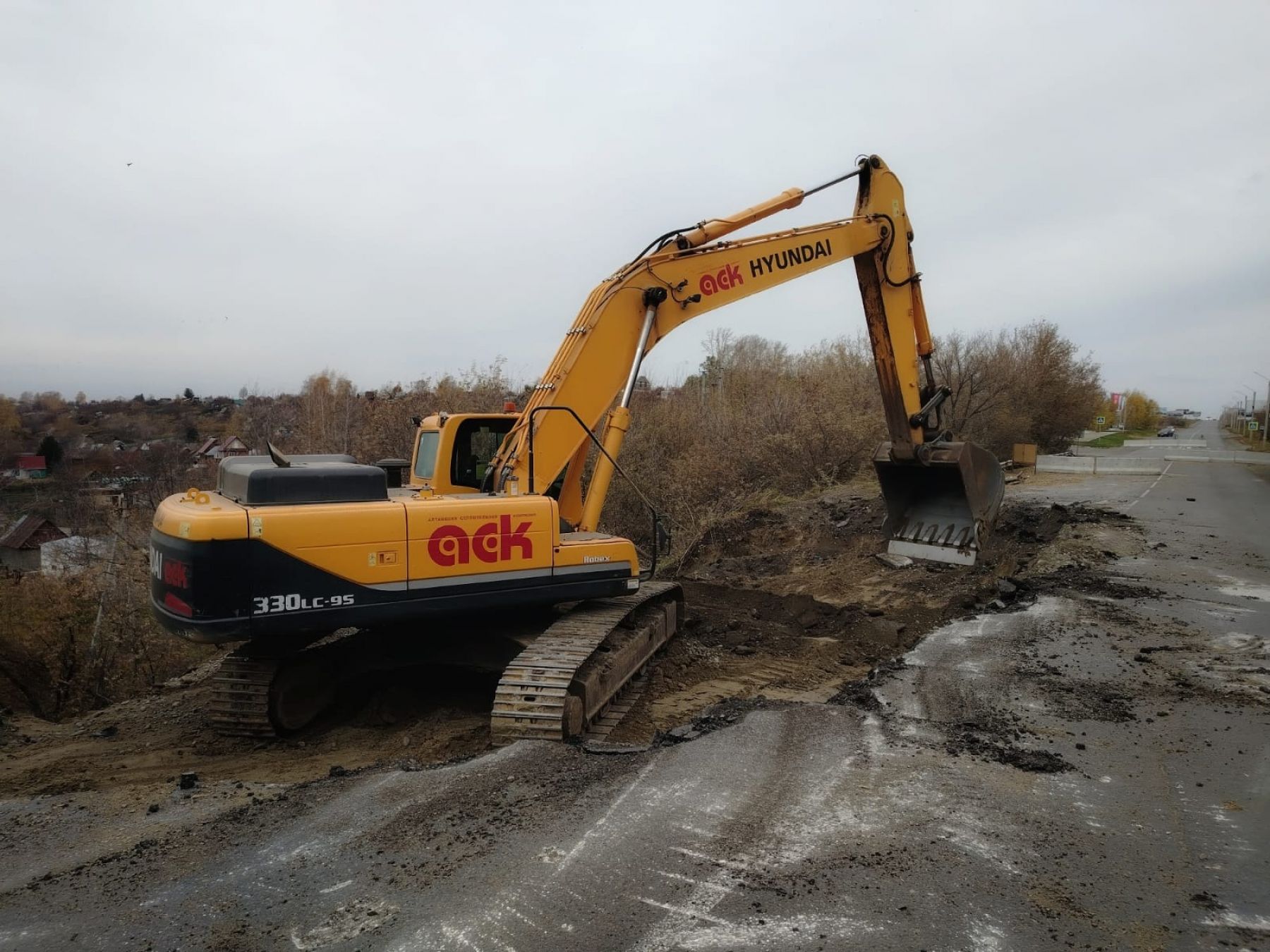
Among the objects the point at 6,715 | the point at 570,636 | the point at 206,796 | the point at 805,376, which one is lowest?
the point at 6,715

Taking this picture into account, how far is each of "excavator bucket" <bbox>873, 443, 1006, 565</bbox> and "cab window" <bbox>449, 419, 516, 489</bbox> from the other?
5212 mm

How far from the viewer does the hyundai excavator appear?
4898 millimetres

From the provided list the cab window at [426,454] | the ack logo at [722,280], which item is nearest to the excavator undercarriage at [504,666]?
the cab window at [426,454]

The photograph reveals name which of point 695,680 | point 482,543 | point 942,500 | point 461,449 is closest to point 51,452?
point 461,449

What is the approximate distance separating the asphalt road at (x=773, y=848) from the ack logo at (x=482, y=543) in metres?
1.40

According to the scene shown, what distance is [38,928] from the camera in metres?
3.06

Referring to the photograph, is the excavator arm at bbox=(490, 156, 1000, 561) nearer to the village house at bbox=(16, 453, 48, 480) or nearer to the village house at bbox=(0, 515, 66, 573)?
the village house at bbox=(0, 515, 66, 573)

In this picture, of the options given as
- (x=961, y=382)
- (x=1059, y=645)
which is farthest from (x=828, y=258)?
(x=961, y=382)

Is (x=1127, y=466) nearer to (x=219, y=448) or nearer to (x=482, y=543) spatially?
(x=482, y=543)

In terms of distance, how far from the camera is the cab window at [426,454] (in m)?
7.12

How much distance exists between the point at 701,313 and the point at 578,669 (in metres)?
3.65

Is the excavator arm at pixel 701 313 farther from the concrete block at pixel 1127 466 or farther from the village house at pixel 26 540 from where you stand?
the concrete block at pixel 1127 466

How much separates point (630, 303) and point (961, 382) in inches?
717

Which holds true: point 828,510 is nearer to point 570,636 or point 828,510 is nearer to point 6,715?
point 570,636
